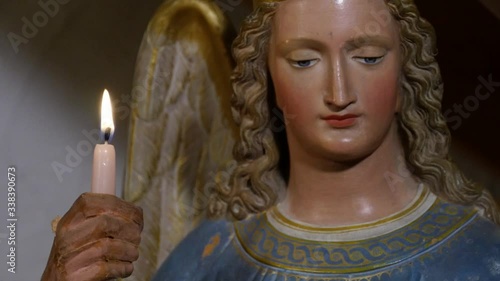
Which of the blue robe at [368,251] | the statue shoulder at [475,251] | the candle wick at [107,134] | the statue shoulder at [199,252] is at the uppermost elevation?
the candle wick at [107,134]

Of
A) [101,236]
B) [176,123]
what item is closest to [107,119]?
[101,236]

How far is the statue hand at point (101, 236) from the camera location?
1.72 meters

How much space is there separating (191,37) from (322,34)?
0.49 m

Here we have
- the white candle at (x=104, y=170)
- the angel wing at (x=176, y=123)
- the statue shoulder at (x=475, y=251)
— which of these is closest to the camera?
the white candle at (x=104, y=170)

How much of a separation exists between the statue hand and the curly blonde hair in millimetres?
562

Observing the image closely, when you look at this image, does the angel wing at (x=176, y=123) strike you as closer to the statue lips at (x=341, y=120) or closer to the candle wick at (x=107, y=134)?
the statue lips at (x=341, y=120)

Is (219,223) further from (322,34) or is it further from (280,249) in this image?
(322,34)

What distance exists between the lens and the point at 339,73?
2107 mm

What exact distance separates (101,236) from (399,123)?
69 cm

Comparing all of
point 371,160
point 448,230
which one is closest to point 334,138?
point 371,160

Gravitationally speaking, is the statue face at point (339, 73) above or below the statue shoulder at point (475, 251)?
above

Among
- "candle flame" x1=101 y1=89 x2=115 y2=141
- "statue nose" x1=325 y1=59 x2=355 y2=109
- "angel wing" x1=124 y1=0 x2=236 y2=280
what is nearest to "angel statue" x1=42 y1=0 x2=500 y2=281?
"statue nose" x1=325 y1=59 x2=355 y2=109

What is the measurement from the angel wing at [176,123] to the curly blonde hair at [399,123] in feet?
0.80

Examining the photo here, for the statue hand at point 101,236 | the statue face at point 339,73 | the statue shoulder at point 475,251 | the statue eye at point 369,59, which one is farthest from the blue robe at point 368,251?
the statue hand at point 101,236
